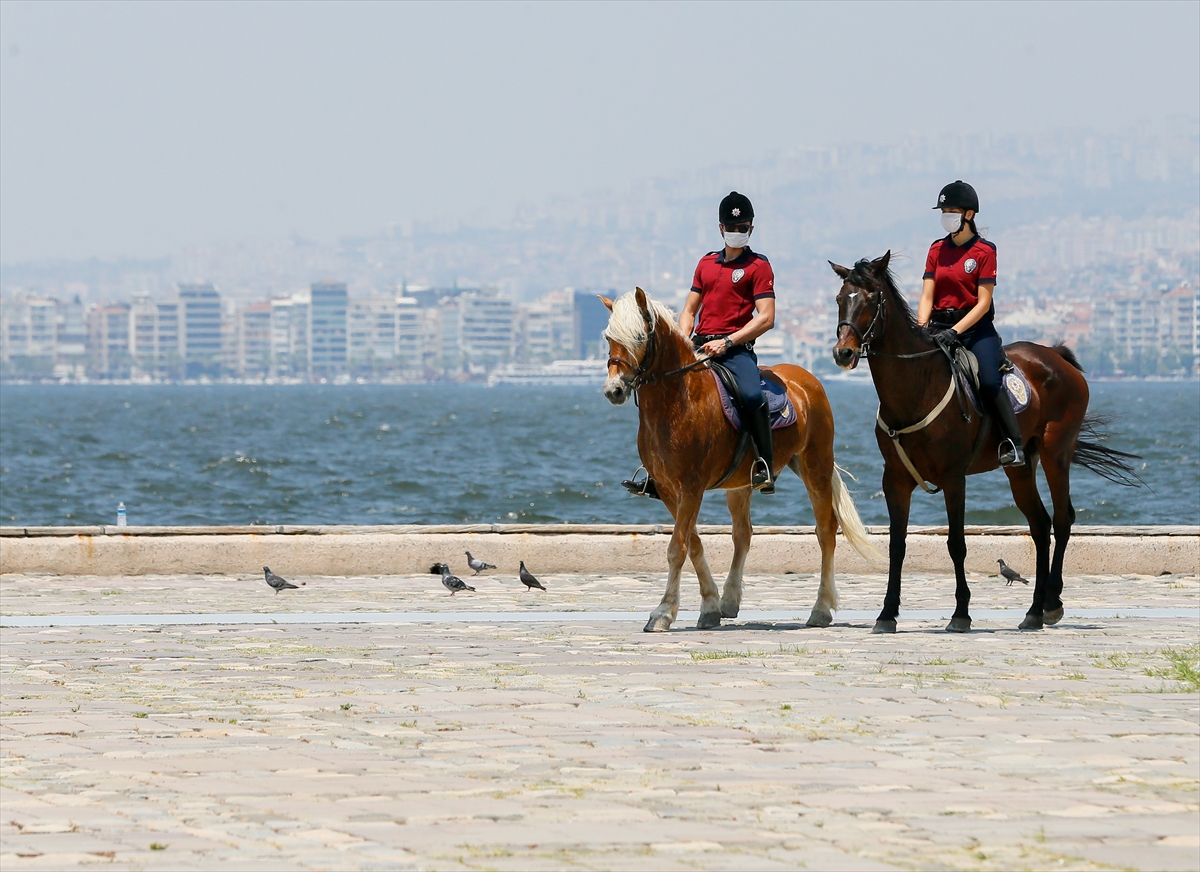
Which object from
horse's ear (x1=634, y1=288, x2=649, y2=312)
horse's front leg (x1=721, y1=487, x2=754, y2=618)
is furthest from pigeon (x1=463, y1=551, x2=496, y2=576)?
horse's ear (x1=634, y1=288, x2=649, y2=312)

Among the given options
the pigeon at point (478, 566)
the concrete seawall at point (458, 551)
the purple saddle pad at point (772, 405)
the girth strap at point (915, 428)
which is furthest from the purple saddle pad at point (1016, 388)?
the pigeon at point (478, 566)

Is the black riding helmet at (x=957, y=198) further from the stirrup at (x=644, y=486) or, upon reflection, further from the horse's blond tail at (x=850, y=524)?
the stirrup at (x=644, y=486)

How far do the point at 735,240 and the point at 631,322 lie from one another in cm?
124

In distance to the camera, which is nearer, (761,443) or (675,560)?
(675,560)

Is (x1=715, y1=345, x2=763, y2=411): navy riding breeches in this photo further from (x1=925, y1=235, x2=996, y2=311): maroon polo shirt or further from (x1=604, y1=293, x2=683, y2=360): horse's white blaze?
(x1=925, y1=235, x2=996, y2=311): maroon polo shirt

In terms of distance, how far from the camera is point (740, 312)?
13633mm

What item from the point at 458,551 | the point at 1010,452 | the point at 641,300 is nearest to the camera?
the point at 641,300

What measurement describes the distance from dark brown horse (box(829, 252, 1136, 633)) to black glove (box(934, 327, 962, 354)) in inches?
2.5

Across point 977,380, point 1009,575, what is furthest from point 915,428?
point 1009,575

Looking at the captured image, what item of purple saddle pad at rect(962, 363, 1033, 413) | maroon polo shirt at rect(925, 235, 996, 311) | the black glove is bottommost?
purple saddle pad at rect(962, 363, 1033, 413)

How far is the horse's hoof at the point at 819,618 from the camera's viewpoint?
13.4 metres

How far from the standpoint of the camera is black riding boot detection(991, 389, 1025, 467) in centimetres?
1345

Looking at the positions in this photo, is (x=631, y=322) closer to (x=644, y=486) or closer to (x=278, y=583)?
(x=644, y=486)

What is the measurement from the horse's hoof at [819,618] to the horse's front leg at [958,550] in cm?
82
